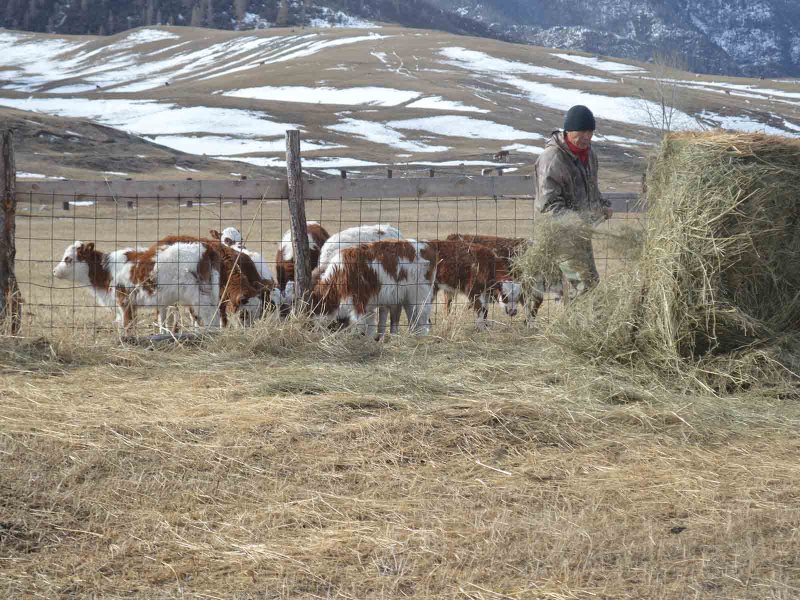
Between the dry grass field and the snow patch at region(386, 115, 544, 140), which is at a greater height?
the snow patch at region(386, 115, 544, 140)

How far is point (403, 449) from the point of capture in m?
5.55

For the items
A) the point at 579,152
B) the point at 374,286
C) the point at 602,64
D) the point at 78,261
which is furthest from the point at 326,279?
the point at 602,64

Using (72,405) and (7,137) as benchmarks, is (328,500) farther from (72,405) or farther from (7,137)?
(7,137)

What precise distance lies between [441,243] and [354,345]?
340cm

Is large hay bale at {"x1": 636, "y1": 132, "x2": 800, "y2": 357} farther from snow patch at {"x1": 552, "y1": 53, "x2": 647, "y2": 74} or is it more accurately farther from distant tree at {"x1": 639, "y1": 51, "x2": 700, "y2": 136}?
snow patch at {"x1": 552, "y1": 53, "x2": 647, "y2": 74}

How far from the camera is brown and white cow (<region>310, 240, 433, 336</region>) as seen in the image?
9.77m

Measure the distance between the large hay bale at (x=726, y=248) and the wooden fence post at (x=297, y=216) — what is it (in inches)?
143

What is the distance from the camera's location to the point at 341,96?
102500 mm

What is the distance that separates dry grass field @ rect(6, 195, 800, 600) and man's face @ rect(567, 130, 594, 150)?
5.78ft

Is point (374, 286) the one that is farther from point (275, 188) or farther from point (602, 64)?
point (602, 64)

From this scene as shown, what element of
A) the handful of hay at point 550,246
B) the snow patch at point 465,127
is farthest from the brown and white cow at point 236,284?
the snow patch at point 465,127

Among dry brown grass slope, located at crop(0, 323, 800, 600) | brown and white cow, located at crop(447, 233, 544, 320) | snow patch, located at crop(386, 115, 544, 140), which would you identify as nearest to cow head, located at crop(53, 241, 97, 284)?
dry brown grass slope, located at crop(0, 323, 800, 600)

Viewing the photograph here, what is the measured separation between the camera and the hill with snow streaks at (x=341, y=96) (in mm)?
67562

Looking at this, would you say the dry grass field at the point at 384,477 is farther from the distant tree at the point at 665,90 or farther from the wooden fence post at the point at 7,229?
the distant tree at the point at 665,90
